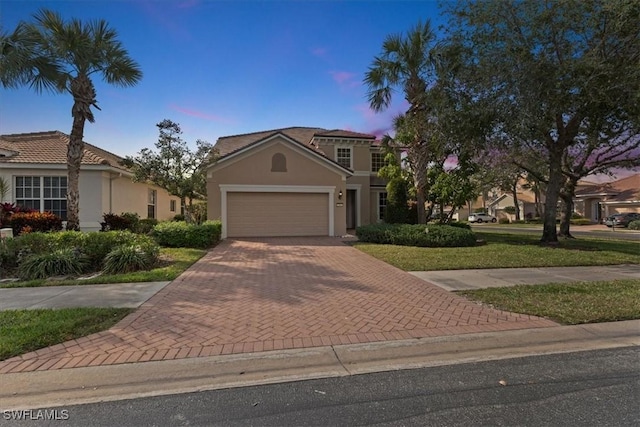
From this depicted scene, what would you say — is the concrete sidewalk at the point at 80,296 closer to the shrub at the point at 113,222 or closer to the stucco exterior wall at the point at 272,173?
the shrub at the point at 113,222

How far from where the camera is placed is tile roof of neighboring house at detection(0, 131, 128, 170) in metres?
16.0

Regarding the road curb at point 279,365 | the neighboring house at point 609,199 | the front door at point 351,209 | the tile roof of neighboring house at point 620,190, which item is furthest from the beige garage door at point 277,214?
the tile roof of neighboring house at point 620,190

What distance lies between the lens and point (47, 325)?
191 inches

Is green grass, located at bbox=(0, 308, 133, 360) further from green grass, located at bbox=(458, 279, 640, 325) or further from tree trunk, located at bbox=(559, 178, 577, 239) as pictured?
tree trunk, located at bbox=(559, 178, 577, 239)

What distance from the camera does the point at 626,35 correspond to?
10945 mm

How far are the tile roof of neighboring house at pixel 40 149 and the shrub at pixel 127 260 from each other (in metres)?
9.21

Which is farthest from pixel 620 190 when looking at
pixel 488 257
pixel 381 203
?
pixel 488 257

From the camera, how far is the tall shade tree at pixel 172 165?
1564 centimetres

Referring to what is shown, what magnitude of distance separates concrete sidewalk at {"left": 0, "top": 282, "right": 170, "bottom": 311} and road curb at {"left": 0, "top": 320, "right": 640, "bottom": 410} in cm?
246

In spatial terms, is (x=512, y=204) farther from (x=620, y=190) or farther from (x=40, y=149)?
(x=40, y=149)

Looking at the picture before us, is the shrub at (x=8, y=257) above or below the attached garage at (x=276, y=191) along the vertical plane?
below

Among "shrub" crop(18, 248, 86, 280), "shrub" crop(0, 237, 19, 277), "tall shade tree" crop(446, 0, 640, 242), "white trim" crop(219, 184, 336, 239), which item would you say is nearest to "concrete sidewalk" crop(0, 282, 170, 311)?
"shrub" crop(18, 248, 86, 280)

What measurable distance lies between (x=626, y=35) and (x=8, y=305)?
56.8 feet

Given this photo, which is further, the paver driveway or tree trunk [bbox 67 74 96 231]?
tree trunk [bbox 67 74 96 231]
